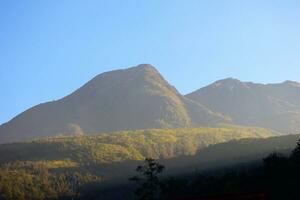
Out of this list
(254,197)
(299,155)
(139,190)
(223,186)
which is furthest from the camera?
(223,186)

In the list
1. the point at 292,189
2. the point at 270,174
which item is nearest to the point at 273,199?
the point at 292,189

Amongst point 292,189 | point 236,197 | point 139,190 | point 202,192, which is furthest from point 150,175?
point 236,197

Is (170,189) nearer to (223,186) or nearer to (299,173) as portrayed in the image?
(223,186)

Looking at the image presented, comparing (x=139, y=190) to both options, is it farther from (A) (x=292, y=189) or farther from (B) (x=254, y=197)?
(B) (x=254, y=197)

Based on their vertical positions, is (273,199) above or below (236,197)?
below

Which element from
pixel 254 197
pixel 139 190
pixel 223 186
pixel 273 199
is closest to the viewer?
pixel 254 197

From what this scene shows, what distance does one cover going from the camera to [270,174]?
16650cm

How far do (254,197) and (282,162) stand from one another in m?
153

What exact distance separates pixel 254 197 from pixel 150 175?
150m

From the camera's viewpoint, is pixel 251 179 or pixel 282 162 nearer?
pixel 282 162

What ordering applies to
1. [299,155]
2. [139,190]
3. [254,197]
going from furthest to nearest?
[299,155] < [139,190] < [254,197]

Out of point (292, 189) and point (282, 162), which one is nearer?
point (292, 189)

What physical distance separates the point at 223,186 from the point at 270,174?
89.9ft

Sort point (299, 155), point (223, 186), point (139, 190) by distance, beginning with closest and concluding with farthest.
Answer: point (139, 190) < point (299, 155) < point (223, 186)
